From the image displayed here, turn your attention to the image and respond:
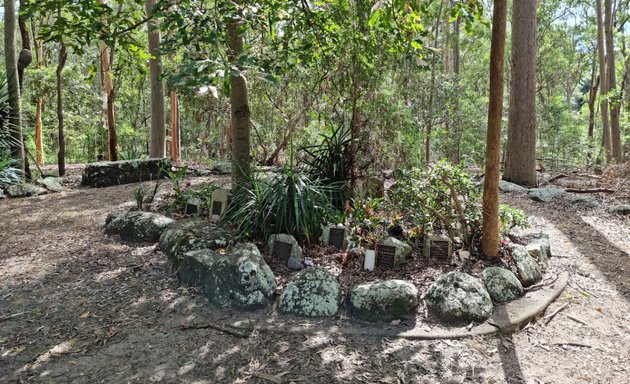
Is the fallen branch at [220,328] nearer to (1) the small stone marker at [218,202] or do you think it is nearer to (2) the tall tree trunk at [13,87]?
(1) the small stone marker at [218,202]

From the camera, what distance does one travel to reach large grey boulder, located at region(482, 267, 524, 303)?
2881mm

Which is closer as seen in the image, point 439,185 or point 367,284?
point 367,284

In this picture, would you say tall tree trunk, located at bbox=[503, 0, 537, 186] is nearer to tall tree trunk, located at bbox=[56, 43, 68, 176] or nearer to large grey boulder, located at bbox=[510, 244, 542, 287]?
large grey boulder, located at bbox=[510, 244, 542, 287]

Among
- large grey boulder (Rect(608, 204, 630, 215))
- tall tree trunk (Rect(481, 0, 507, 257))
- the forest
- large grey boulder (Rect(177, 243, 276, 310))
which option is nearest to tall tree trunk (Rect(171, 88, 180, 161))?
the forest

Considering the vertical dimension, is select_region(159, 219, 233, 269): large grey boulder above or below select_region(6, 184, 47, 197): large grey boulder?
below

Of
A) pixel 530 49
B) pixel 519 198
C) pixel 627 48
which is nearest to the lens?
pixel 519 198

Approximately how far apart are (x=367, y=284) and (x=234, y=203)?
167 centimetres

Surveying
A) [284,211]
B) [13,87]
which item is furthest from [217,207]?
[13,87]

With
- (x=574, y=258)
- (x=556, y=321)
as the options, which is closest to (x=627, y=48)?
(x=574, y=258)

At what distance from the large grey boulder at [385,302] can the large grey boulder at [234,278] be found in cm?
59

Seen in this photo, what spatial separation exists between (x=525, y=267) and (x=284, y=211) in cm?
186

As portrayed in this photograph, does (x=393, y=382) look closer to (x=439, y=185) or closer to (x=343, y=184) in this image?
(x=439, y=185)

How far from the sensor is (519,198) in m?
6.38

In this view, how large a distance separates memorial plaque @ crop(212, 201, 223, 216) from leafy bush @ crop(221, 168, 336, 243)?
0.20m
